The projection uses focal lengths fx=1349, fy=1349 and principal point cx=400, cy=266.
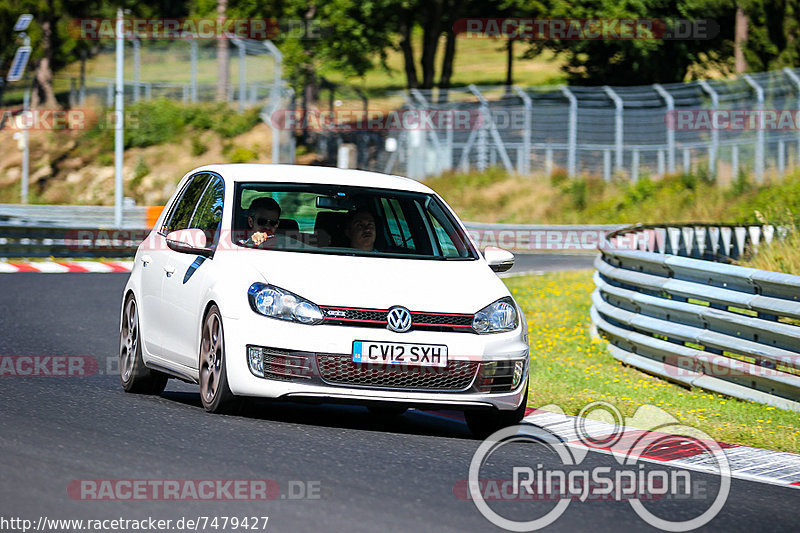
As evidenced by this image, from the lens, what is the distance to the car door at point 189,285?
8.70m

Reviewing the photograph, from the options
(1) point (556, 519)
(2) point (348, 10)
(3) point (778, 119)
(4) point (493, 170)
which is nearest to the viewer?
(1) point (556, 519)

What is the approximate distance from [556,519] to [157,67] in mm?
50634

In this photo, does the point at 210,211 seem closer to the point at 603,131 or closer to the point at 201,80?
the point at 603,131

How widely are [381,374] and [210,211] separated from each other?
2.11m

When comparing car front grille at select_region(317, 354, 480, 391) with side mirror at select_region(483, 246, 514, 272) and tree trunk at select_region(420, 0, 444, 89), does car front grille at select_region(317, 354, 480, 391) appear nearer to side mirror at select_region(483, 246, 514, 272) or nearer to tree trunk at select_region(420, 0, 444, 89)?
side mirror at select_region(483, 246, 514, 272)

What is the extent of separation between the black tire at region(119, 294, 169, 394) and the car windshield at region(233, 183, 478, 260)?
144 cm

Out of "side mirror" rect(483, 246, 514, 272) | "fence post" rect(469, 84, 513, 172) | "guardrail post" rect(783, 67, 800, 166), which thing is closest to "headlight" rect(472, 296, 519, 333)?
"side mirror" rect(483, 246, 514, 272)

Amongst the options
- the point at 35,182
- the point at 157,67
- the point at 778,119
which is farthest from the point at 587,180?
the point at 35,182

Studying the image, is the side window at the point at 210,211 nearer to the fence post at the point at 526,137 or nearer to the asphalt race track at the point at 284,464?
the asphalt race track at the point at 284,464

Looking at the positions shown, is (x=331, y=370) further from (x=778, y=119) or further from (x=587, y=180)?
(x=587, y=180)

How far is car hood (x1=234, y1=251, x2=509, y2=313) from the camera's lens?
794 centimetres

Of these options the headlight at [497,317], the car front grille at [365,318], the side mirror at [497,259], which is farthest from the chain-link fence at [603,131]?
the car front grille at [365,318]

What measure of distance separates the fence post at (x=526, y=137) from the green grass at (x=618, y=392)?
2464 centimetres

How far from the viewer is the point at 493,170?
44844mm
